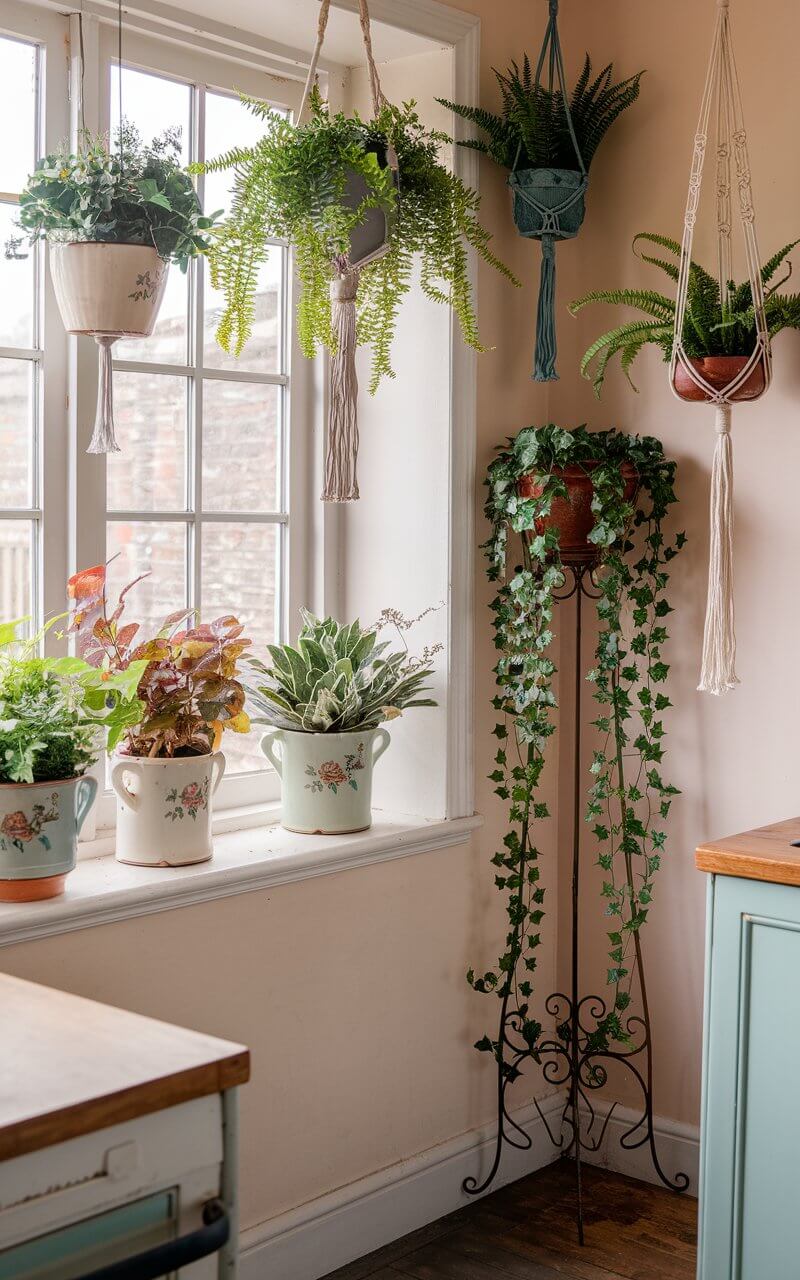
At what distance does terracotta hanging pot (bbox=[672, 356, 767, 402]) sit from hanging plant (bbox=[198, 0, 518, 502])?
1.31ft

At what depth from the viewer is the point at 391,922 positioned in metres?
2.54

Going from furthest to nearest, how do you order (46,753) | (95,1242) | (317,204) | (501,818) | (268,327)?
(501,818), (268,327), (317,204), (46,753), (95,1242)

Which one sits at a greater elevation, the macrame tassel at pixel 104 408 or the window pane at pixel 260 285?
Answer: the window pane at pixel 260 285

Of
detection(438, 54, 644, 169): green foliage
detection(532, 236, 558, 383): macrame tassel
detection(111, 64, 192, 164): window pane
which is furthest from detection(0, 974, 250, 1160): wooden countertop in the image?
detection(438, 54, 644, 169): green foliage

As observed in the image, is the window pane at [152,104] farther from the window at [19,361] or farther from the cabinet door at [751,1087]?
the cabinet door at [751,1087]

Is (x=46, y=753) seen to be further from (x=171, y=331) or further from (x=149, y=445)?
(x=171, y=331)

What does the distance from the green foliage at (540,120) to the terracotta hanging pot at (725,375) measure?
0.53 metres

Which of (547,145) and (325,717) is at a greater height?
(547,145)

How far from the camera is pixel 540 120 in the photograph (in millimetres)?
2555

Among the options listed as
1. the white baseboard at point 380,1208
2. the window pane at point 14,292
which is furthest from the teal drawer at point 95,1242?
the window pane at point 14,292

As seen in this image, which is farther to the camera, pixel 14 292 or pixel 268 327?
pixel 268 327

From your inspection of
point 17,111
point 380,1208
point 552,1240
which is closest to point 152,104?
point 17,111

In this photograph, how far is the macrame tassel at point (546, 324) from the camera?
264 centimetres

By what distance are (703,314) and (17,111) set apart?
1.25 meters
